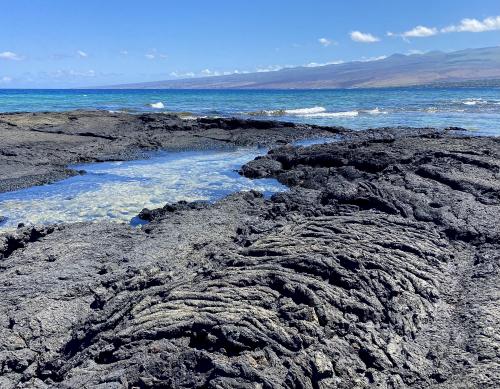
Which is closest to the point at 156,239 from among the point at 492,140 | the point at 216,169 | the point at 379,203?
the point at 379,203

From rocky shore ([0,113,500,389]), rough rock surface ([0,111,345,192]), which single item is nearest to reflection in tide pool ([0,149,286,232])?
rough rock surface ([0,111,345,192])

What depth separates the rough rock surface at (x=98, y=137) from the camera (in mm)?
18375

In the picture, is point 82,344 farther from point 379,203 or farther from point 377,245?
point 379,203

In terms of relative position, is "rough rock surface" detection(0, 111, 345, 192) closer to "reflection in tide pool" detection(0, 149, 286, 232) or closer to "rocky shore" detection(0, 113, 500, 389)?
"reflection in tide pool" detection(0, 149, 286, 232)

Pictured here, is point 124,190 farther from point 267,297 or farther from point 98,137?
point 98,137

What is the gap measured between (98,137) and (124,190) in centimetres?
1278

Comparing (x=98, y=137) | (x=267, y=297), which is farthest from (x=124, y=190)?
(x=98, y=137)

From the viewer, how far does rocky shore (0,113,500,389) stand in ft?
16.8

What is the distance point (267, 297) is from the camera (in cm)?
609

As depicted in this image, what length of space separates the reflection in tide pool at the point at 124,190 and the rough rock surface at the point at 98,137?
4.41 feet

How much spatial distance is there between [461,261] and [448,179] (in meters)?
4.81

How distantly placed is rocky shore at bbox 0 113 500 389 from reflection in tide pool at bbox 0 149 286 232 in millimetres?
1974

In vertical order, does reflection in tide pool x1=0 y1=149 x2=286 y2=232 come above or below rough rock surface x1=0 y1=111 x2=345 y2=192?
below

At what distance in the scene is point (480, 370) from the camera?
5176 millimetres
